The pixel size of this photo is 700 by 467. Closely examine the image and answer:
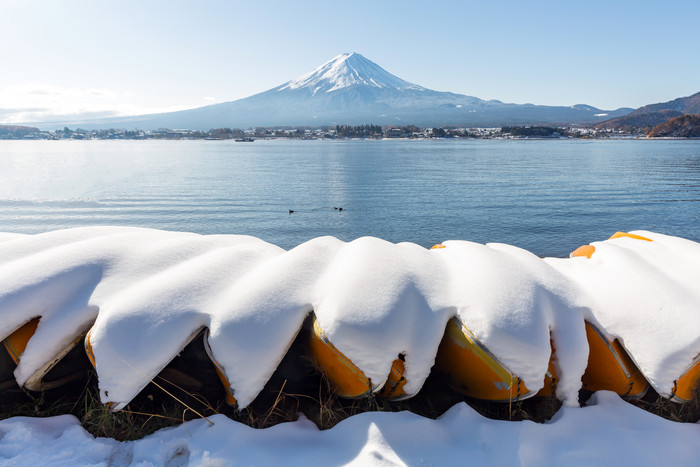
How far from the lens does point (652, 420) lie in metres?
3.20

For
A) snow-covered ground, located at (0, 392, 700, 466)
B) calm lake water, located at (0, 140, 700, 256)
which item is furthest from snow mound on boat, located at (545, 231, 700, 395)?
calm lake water, located at (0, 140, 700, 256)

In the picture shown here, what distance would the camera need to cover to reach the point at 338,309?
3232 mm

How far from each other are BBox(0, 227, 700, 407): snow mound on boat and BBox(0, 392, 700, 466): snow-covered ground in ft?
0.98

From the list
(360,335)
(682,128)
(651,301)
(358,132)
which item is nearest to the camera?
(360,335)

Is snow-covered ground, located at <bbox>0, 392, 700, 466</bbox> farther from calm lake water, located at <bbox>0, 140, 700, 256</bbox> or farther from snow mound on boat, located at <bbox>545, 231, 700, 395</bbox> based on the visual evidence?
calm lake water, located at <bbox>0, 140, 700, 256</bbox>

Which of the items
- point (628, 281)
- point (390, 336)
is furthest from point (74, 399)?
point (628, 281)

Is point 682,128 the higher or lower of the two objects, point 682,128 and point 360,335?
the lower

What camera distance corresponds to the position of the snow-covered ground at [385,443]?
278cm

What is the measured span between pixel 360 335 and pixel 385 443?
775mm

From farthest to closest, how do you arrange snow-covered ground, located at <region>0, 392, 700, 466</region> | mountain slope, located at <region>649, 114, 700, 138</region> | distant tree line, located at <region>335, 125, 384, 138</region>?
distant tree line, located at <region>335, 125, 384, 138</region> → mountain slope, located at <region>649, 114, 700, 138</region> → snow-covered ground, located at <region>0, 392, 700, 466</region>

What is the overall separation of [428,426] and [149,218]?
67.5 feet

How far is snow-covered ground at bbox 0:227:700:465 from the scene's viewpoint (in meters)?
2.90

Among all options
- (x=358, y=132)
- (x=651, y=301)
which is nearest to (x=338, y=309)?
(x=651, y=301)

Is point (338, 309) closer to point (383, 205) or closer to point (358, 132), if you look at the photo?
point (383, 205)
